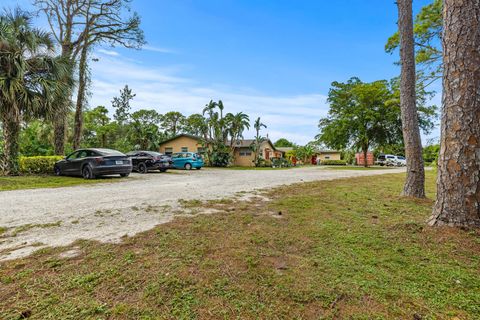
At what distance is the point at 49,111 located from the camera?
33.8 feet

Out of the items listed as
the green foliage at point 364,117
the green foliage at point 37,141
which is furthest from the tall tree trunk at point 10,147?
the green foliage at point 364,117

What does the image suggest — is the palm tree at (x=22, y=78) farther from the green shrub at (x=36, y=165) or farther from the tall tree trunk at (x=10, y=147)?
the green shrub at (x=36, y=165)

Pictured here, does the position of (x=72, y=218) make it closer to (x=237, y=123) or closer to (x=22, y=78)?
(x=22, y=78)

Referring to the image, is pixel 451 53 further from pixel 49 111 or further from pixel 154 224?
pixel 49 111

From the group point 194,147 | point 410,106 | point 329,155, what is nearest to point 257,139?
point 194,147

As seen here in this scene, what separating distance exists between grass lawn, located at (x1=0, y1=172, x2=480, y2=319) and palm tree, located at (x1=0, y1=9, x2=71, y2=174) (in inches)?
409

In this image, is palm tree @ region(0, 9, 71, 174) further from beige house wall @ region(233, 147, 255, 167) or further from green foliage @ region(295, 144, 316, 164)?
green foliage @ region(295, 144, 316, 164)

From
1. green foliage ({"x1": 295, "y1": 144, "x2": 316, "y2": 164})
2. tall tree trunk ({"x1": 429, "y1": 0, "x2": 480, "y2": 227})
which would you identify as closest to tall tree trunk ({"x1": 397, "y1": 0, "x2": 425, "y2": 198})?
tall tree trunk ({"x1": 429, "y1": 0, "x2": 480, "y2": 227})

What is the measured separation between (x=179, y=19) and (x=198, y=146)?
16.9 m

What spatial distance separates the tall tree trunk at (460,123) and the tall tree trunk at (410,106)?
262 centimetres

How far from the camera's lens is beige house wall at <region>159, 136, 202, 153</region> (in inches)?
1127

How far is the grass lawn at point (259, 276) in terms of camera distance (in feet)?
5.13

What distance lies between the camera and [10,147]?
10156 millimetres

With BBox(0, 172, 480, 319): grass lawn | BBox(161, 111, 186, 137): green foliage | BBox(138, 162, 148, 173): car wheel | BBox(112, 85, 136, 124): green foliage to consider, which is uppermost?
BBox(112, 85, 136, 124): green foliage
